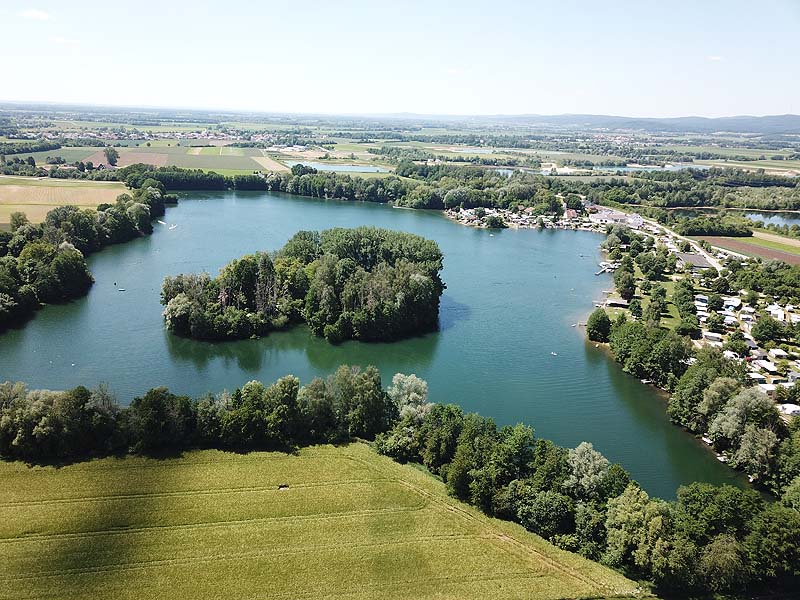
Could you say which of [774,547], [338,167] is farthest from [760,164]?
[774,547]

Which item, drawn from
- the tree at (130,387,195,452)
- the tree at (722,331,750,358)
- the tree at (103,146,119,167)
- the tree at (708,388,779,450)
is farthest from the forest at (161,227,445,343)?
the tree at (103,146,119,167)

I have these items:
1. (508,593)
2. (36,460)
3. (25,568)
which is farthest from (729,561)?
(36,460)

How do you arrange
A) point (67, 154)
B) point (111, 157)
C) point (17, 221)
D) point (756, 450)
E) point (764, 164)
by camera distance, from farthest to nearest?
point (764, 164)
point (67, 154)
point (111, 157)
point (17, 221)
point (756, 450)

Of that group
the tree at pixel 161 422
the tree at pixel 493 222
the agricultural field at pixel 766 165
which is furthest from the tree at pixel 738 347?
the agricultural field at pixel 766 165

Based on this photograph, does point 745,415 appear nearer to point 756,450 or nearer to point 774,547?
point 756,450

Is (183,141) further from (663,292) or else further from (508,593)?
(508,593)
